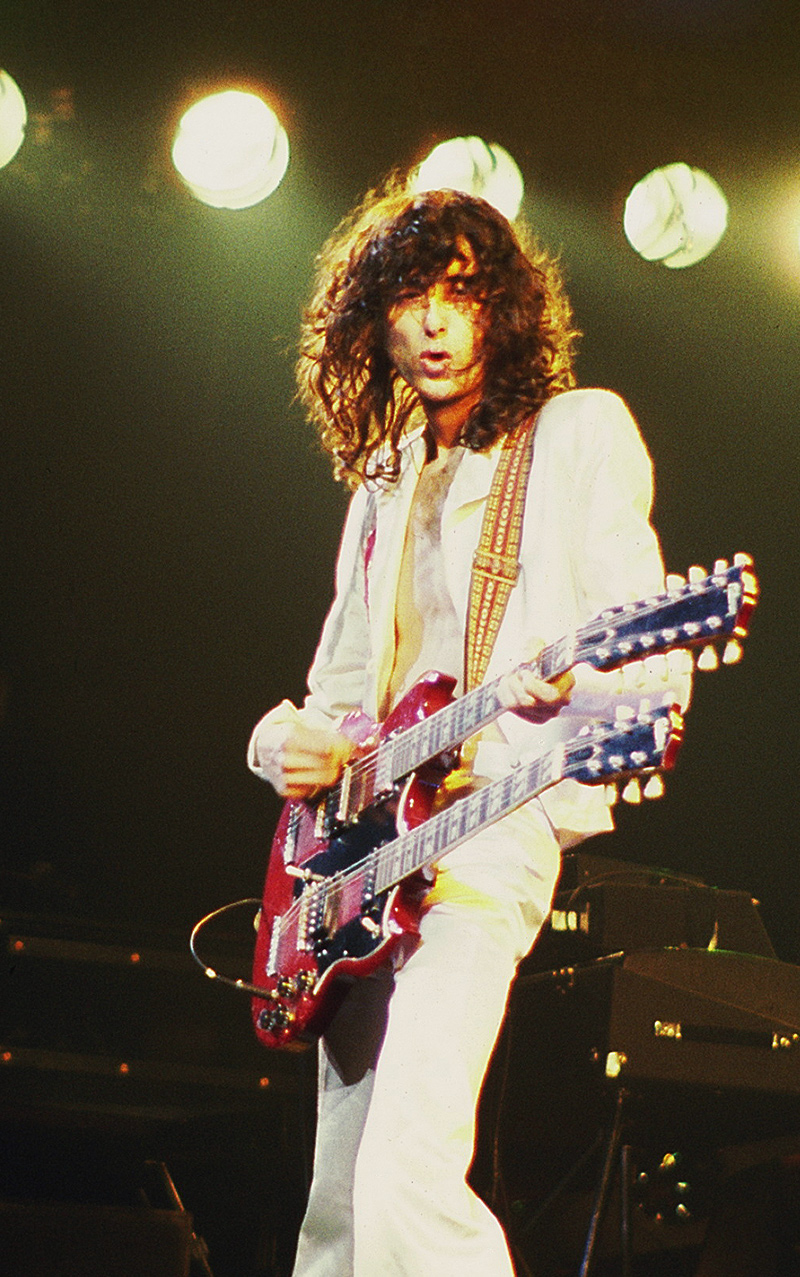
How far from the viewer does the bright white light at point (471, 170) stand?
482 cm

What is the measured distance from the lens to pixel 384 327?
11.0 ft

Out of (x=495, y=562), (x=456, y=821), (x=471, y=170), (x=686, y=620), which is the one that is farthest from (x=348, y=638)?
(x=471, y=170)

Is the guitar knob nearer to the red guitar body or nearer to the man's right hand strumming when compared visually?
the red guitar body

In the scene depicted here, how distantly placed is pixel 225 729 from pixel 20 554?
4.01 feet

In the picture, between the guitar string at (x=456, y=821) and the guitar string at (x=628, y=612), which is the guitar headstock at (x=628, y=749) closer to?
the guitar string at (x=456, y=821)

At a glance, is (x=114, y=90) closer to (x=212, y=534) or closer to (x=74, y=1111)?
(x=212, y=534)

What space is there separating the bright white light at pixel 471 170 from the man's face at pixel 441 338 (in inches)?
73.2

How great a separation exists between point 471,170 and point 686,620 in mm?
3332

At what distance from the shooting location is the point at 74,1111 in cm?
380

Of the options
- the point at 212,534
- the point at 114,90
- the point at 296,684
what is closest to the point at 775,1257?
the point at 296,684

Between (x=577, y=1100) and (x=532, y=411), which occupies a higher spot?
(x=532, y=411)

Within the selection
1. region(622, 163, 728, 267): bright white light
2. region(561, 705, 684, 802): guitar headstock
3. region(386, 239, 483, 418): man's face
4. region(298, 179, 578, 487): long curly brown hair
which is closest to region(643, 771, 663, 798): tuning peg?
region(561, 705, 684, 802): guitar headstock

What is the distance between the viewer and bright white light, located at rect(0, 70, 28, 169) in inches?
181

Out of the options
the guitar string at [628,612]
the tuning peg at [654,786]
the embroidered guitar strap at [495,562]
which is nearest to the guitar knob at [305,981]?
the guitar string at [628,612]
